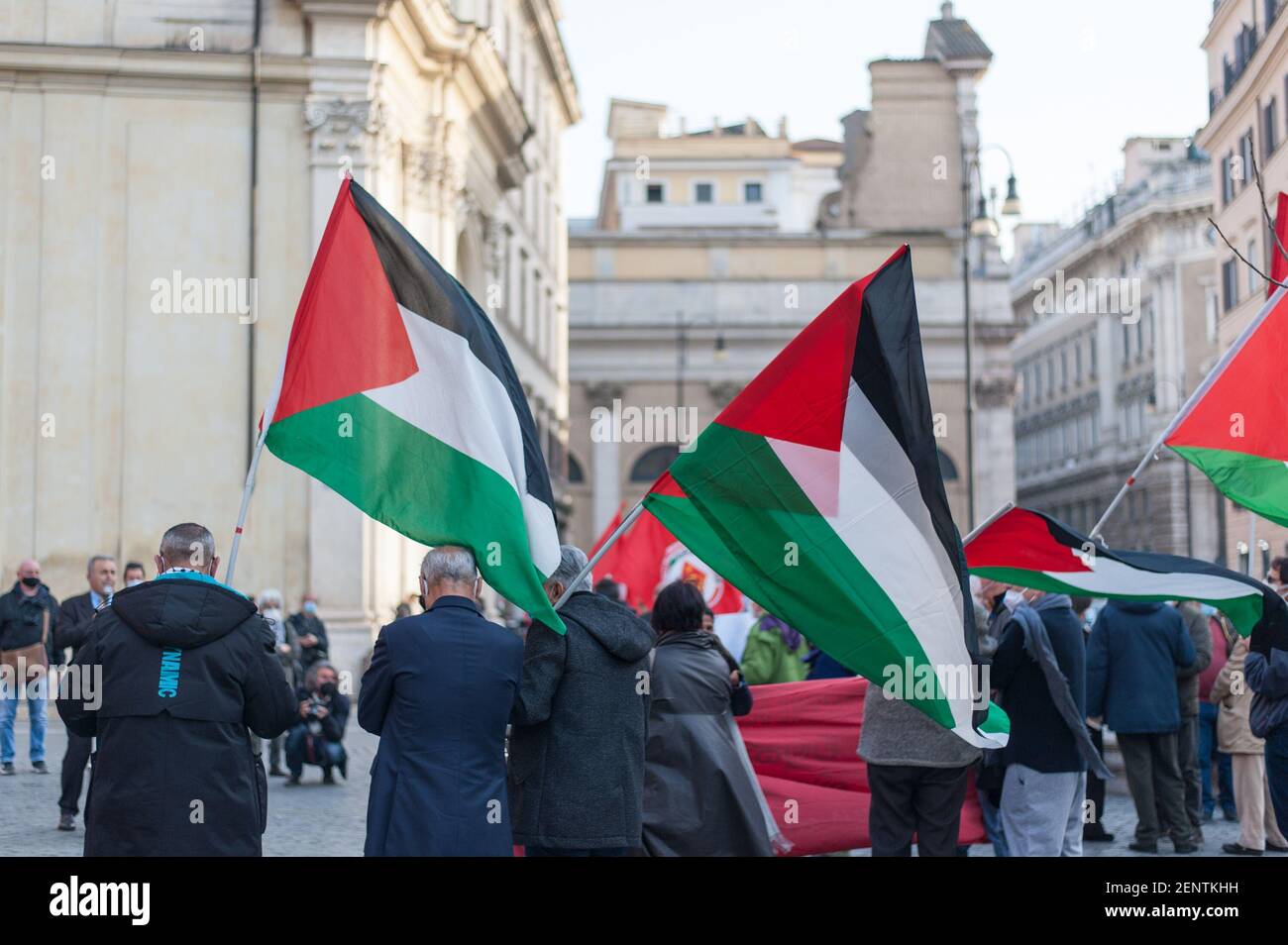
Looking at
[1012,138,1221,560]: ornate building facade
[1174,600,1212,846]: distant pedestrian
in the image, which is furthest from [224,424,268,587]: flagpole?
[1012,138,1221,560]: ornate building facade

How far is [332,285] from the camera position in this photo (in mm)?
7094

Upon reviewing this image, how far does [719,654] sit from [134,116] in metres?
16.5

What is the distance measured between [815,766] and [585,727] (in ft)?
11.3

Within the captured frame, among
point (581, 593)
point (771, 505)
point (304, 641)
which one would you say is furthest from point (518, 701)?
point (304, 641)

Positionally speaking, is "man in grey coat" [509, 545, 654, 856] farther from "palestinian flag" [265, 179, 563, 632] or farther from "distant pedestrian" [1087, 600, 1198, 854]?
"distant pedestrian" [1087, 600, 1198, 854]

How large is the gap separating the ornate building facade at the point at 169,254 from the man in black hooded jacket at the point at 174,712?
1499 cm

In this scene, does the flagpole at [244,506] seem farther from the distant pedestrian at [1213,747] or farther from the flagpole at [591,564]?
the distant pedestrian at [1213,747]

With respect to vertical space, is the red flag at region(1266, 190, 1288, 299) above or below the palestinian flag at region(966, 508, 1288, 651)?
above

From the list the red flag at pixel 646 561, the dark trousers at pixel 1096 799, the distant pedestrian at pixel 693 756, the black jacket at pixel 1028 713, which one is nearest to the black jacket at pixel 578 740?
the distant pedestrian at pixel 693 756

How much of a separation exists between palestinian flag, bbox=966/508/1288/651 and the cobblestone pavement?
162 centimetres

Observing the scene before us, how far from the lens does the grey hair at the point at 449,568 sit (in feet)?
20.6

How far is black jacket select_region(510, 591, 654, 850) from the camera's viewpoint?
6.53 meters

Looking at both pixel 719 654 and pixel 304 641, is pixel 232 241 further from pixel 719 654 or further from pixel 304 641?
pixel 719 654

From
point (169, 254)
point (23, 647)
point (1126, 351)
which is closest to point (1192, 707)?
point (23, 647)
